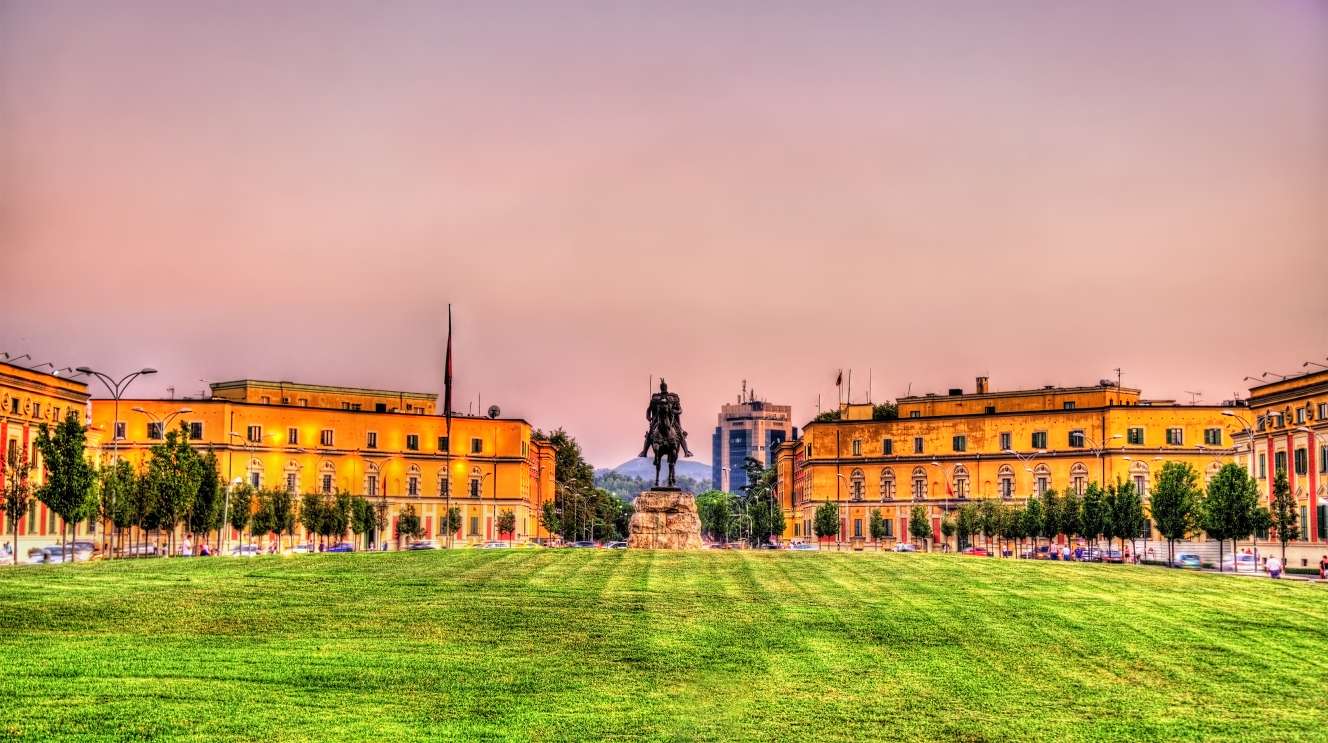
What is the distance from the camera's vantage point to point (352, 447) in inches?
5694

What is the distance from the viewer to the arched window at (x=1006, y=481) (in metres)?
142

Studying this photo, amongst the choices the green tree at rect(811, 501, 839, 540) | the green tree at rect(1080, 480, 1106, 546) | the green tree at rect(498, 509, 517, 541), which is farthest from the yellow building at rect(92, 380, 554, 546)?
the green tree at rect(1080, 480, 1106, 546)

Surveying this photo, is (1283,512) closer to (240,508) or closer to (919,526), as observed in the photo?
(919,526)

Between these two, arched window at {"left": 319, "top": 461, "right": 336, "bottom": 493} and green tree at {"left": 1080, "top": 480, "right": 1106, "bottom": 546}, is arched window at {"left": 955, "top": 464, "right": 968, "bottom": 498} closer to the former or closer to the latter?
green tree at {"left": 1080, "top": 480, "right": 1106, "bottom": 546}

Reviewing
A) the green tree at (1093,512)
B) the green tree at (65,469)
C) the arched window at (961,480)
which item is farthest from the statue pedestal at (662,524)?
the arched window at (961,480)

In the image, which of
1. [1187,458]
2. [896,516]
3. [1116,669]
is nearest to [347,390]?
[896,516]

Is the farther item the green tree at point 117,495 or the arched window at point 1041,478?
the arched window at point 1041,478

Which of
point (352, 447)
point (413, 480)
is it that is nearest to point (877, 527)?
point (413, 480)

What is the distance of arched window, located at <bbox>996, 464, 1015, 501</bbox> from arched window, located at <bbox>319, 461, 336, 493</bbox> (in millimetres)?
65227

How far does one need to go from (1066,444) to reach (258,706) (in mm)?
124299

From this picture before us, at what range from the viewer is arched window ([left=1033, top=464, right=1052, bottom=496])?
5522 inches

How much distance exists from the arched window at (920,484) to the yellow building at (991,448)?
101mm

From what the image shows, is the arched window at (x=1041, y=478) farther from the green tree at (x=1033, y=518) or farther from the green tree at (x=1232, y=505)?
the green tree at (x=1232, y=505)

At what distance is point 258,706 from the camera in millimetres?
22734
